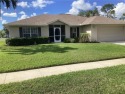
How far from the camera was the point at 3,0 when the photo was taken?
70.6 feet

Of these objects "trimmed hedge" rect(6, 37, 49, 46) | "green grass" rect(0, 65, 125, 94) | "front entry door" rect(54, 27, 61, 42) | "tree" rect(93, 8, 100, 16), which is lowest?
"green grass" rect(0, 65, 125, 94)

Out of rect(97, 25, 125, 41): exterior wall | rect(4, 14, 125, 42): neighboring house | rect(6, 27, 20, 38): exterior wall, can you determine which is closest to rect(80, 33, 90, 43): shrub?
rect(4, 14, 125, 42): neighboring house

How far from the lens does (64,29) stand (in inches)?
1081

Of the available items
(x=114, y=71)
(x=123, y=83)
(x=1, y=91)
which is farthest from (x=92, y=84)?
(x=1, y=91)

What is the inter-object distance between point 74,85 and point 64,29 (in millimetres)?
21751

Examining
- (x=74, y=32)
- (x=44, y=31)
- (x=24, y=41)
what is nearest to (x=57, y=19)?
(x=44, y=31)

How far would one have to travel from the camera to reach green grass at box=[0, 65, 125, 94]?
558 cm

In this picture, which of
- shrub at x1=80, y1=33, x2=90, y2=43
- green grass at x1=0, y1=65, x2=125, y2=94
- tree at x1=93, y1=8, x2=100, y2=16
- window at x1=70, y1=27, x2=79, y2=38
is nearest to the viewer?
green grass at x1=0, y1=65, x2=125, y2=94

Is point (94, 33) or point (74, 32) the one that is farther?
point (74, 32)

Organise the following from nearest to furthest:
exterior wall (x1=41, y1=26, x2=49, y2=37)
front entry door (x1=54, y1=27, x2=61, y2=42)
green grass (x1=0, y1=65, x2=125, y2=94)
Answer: green grass (x1=0, y1=65, x2=125, y2=94) → exterior wall (x1=41, y1=26, x2=49, y2=37) → front entry door (x1=54, y1=27, x2=61, y2=42)

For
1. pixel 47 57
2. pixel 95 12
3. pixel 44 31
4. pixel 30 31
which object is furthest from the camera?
pixel 95 12

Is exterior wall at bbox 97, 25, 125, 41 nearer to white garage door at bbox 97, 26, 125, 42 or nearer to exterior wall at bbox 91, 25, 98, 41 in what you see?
white garage door at bbox 97, 26, 125, 42

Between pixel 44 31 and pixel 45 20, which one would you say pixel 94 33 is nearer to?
pixel 44 31

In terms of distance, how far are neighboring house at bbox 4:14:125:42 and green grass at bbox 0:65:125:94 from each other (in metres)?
18.9
